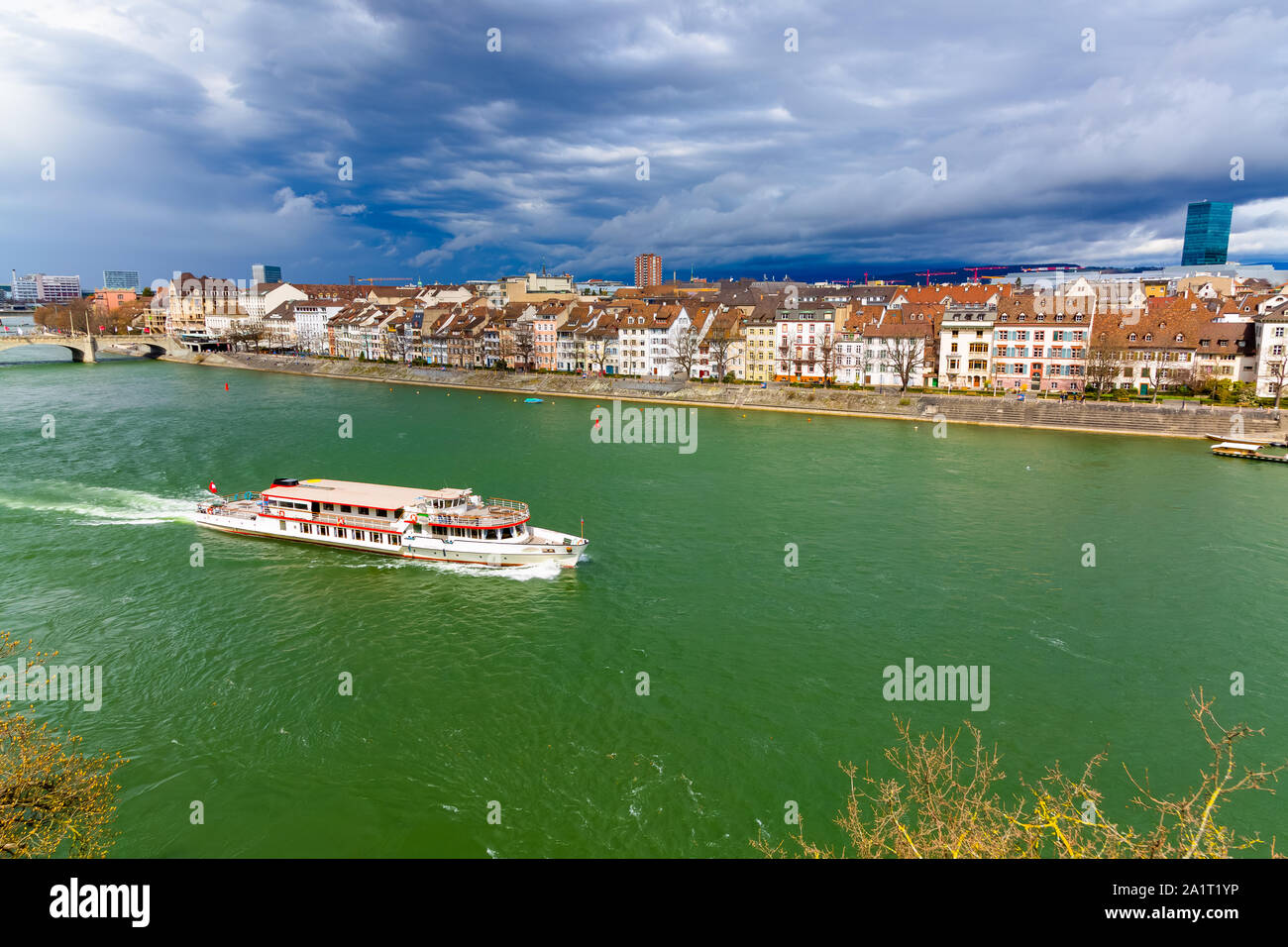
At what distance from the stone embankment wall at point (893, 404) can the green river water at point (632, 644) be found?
16.4 metres

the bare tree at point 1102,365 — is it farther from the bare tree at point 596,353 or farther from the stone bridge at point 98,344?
the stone bridge at point 98,344

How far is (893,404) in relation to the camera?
75.2 m

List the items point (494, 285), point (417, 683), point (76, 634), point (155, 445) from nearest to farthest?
point (417, 683)
point (76, 634)
point (155, 445)
point (494, 285)

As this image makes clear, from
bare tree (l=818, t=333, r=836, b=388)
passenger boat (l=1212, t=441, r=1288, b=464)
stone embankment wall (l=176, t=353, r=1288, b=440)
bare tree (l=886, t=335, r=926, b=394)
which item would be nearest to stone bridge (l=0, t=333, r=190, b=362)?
stone embankment wall (l=176, t=353, r=1288, b=440)

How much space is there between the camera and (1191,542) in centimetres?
3378

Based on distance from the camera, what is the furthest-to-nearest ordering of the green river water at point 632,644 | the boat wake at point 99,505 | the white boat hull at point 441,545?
1. the boat wake at point 99,505
2. the white boat hull at point 441,545
3. the green river water at point 632,644

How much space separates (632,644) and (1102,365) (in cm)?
6792

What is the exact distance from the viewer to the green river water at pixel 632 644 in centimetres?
1638

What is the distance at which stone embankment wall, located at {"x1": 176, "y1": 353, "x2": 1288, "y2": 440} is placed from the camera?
6134 centimetres

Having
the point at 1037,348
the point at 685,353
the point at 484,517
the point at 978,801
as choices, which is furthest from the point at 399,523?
the point at 1037,348

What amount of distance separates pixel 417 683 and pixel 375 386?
90.1 metres

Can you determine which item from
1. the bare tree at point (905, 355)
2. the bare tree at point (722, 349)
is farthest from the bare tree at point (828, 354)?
the bare tree at point (722, 349)

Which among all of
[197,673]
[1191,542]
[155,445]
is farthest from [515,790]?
[155,445]
